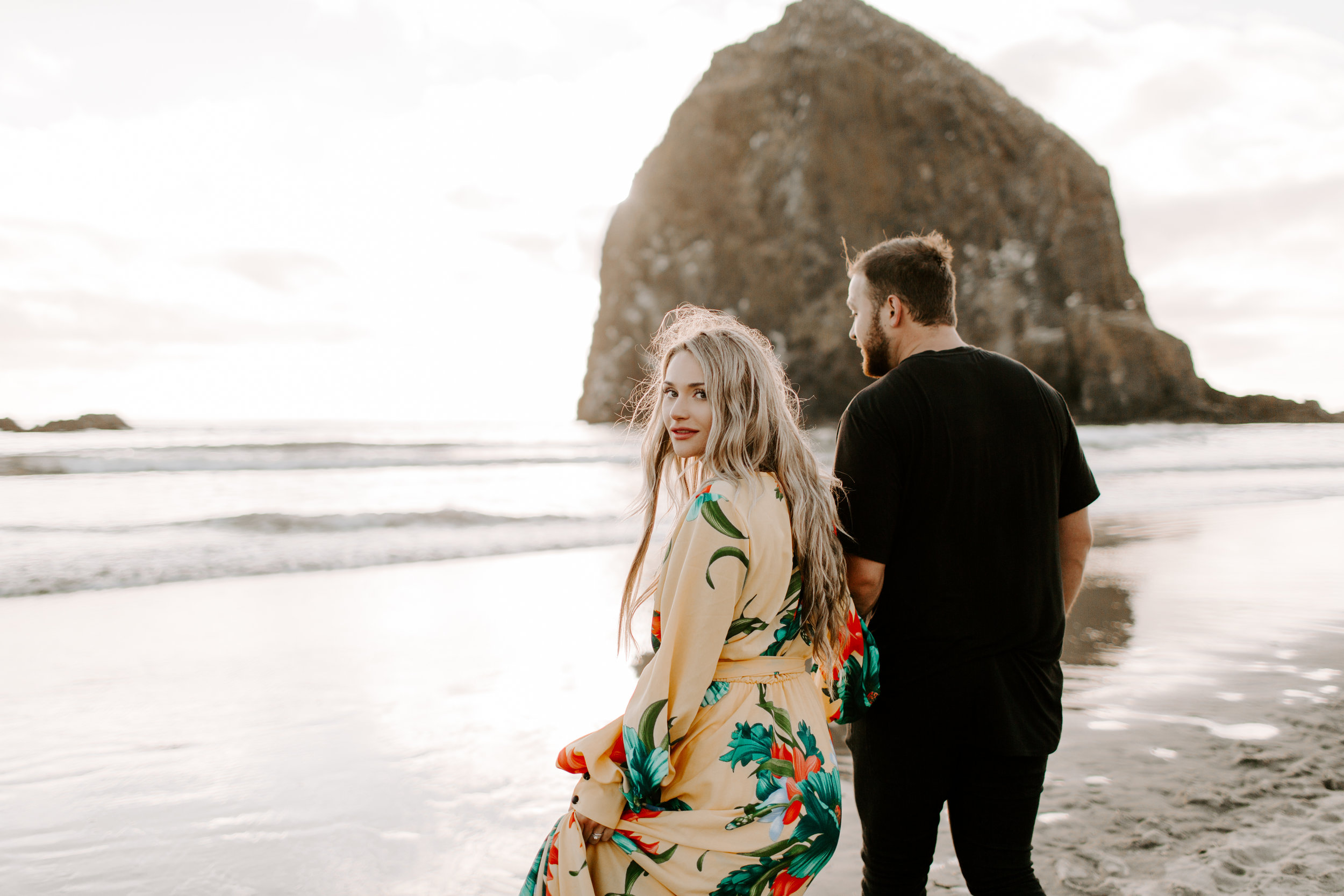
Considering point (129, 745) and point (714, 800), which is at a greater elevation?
point (714, 800)

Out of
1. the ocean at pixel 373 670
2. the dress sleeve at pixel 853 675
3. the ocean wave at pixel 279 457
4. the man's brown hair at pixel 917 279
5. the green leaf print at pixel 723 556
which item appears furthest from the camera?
the ocean wave at pixel 279 457

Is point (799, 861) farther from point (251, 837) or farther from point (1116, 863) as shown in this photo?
point (251, 837)

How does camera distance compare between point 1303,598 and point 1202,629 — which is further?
point 1303,598

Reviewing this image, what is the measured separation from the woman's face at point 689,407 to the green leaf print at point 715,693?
473 millimetres

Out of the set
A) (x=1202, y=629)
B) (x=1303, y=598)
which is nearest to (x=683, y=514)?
(x=1202, y=629)

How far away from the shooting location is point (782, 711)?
166cm

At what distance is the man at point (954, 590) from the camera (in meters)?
1.87

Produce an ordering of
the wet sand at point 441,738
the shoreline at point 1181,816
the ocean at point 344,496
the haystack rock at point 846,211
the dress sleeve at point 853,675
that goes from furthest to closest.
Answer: the haystack rock at point 846,211 → the ocean at point 344,496 → the wet sand at point 441,738 → the shoreline at point 1181,816 → the dress sleeve at point 853,675

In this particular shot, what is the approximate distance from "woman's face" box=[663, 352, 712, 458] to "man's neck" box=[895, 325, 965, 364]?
55 cm

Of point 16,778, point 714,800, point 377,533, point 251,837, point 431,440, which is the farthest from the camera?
point 431,440

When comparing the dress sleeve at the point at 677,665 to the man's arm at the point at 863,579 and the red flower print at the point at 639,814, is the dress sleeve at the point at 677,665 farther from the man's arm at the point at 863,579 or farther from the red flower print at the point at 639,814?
the man's arm at the point at 863,579

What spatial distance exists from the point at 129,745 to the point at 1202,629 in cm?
634

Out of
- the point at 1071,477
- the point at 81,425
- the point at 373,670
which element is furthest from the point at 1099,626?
the point at 81,425

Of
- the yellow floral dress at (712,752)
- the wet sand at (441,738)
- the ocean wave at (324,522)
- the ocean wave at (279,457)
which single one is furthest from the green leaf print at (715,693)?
the ocean wave at (279,457)
